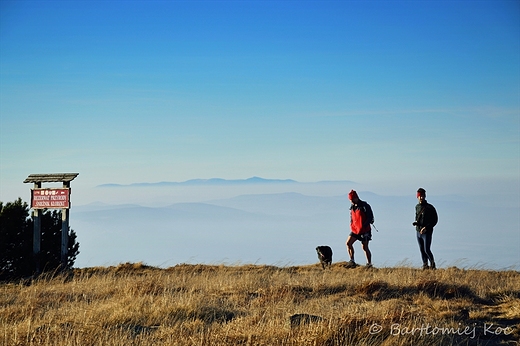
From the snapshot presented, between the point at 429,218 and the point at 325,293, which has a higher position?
the point at 429,218

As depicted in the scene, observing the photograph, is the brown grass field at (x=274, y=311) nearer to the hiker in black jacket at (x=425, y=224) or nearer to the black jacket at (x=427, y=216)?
the hiker in black jacket at (x=425, y=224)

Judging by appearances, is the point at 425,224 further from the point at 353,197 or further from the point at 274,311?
the point at 274,311

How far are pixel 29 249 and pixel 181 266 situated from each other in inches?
172

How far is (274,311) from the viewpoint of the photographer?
860cm

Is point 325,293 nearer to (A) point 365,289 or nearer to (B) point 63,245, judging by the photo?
(A) point 365,289

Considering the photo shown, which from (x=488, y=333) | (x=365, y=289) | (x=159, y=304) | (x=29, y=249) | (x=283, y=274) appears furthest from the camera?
(x=29, y=249)

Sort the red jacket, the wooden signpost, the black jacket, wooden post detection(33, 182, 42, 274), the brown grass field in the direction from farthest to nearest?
1. the wooden signpost
2. wooden post detection(33, 182, 42, 274)
3. the red jacket
4. the black jacket
5. the brown grass field

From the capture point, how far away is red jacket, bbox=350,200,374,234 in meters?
14.9

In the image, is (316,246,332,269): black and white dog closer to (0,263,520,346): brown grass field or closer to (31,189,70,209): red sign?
(0,263,520,346): brown grass field

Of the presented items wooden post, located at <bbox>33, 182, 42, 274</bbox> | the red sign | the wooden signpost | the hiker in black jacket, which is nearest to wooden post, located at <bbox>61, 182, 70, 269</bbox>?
the wooden signpost

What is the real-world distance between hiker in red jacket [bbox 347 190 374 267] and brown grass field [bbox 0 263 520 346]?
1.42 meters

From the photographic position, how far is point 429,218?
47.2ft

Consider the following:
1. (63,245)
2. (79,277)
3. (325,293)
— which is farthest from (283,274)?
(63,245)

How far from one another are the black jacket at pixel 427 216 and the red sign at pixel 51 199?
989cm
